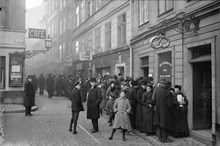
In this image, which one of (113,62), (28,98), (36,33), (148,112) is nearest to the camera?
(148,112)

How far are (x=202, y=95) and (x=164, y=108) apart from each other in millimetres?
2051

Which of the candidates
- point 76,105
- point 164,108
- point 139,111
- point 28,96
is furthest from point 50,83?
point 164,108

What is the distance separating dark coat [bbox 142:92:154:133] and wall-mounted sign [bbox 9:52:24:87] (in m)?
10.5

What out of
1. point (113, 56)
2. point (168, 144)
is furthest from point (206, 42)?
point (113, 56)

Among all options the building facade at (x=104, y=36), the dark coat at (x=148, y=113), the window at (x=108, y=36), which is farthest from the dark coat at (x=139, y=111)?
the window at (x=108, y=36)

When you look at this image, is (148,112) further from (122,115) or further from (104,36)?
(104,36)

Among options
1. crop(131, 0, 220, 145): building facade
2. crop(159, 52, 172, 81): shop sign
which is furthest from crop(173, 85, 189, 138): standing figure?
crop(159, 52, 172, 81): shop sign

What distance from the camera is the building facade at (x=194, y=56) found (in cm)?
796

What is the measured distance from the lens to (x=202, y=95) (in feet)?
31.3

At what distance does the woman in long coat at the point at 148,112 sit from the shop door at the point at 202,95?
1.53 meters

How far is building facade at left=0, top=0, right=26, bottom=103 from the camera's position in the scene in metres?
16.9

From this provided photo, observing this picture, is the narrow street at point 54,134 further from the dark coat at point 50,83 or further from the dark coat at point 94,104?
the dark coat at point 50,83

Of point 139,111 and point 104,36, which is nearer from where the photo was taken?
point 139,111

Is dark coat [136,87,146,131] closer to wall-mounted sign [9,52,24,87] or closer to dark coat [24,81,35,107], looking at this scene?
dark coat [24,81,35,107]
